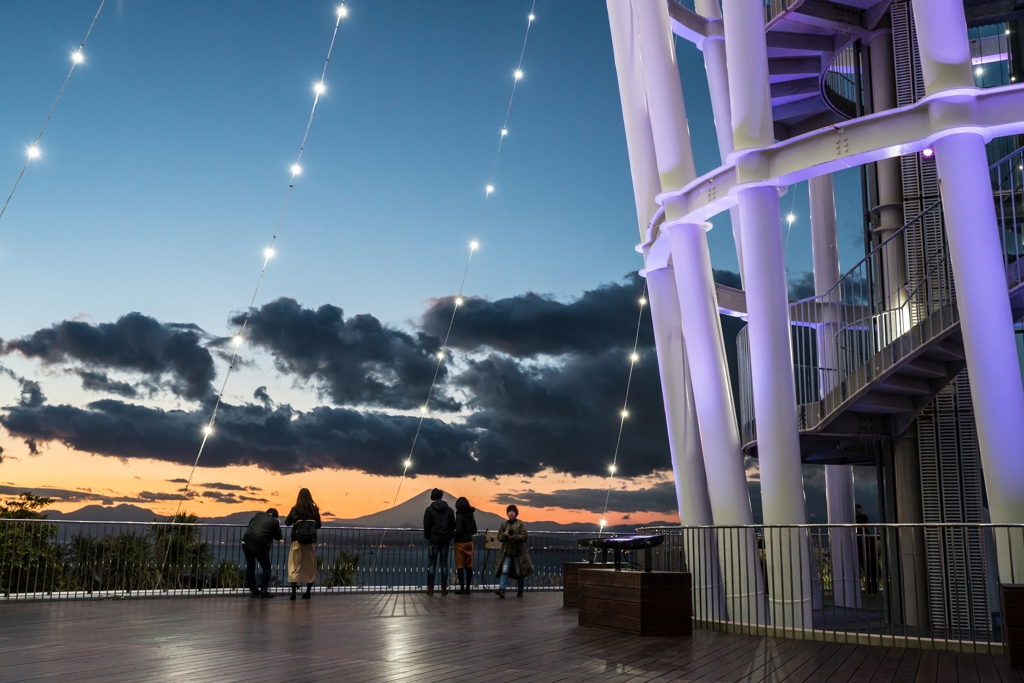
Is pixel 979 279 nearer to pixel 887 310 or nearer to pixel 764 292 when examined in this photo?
pixel 764 292

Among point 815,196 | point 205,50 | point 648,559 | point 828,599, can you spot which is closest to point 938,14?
point 648,559

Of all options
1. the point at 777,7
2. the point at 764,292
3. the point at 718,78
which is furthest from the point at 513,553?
the point at 777,7

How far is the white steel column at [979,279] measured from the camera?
10.1 metres

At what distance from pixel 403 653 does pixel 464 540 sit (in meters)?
8.51

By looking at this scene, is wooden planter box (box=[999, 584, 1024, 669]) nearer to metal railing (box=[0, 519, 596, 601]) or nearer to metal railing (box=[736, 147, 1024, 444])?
metal railing (box=[736, 147, 1024, 444])

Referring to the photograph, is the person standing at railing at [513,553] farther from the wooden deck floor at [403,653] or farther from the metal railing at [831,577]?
the metal railing at [831,577]

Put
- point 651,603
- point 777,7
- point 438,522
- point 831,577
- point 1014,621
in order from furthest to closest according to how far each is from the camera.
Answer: point 777,7, point 438,522, point 831,577, point 651,603, point 1014,621

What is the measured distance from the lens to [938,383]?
13.6 m

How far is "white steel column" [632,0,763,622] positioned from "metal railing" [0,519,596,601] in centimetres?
725

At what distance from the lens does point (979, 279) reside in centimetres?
1030

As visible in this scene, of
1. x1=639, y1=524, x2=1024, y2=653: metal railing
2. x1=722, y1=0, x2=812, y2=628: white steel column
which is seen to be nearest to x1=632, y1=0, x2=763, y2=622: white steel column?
x1=639, y1=524, x2=1024, y2=653: metal railing

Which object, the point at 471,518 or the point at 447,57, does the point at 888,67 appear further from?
the point at 447,57

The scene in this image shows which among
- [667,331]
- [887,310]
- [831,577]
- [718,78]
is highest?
[718,78]

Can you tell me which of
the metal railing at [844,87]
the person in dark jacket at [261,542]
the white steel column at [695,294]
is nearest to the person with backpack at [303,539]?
the person in dark jacket at [261,542]
